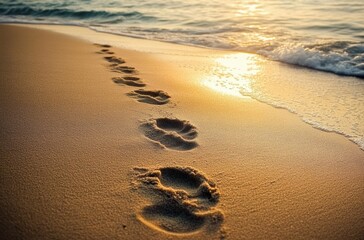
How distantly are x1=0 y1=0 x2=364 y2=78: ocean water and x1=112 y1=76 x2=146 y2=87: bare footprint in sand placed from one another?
258 centimetres

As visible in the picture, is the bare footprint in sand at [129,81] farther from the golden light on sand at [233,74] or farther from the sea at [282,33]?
the sea at [282,33]

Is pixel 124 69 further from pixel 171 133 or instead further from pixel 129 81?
pixel 171 133

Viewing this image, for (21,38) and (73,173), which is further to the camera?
(21,38)

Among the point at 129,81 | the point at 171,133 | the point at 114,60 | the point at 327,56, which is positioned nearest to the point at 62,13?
the point at 114,60

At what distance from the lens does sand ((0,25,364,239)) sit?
51.6 inches

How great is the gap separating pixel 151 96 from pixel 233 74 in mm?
1404

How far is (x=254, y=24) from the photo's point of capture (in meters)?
7.70

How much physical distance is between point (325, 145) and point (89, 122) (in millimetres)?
1679

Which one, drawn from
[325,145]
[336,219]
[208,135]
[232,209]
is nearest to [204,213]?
[232,209]

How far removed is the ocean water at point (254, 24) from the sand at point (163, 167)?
2.44m

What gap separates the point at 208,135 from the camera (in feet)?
7.09

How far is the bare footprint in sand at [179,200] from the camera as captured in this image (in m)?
1.31

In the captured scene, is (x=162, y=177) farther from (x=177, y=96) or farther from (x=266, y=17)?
(x=266, y=17)

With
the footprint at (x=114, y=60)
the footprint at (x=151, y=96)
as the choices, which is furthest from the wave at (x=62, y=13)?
the footprint at (x=151, y=96)
